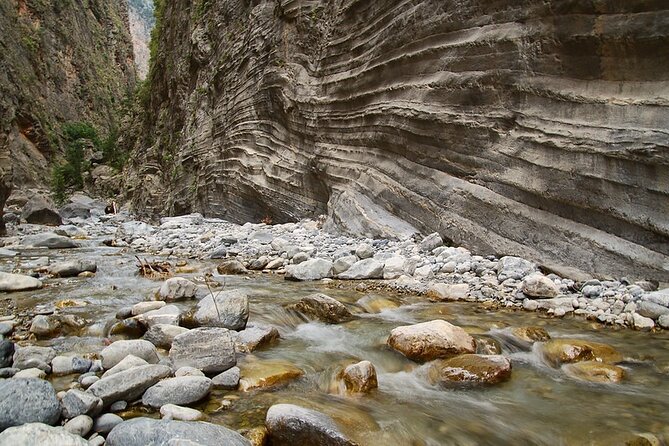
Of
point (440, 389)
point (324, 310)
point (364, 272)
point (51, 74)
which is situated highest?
point (51, 74)

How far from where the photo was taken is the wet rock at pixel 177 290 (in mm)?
4934

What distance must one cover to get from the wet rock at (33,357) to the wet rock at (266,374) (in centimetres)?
119

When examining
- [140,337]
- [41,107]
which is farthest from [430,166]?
[41,107]

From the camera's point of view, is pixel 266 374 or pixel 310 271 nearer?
pixel 266 374

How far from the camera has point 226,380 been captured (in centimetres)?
285

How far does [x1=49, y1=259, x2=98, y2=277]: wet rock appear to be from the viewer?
6.37m

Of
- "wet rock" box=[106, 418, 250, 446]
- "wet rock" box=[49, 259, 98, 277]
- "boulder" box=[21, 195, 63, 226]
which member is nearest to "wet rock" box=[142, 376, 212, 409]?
"wet rock" box=[106, 418, 250, 446]

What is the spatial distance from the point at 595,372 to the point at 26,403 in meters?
3.26

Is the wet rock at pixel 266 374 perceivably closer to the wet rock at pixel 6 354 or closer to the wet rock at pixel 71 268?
the wet rock at pixel 6 354

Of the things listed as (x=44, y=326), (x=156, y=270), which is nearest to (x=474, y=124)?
(x=156, y=270)

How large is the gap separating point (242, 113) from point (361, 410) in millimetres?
13243

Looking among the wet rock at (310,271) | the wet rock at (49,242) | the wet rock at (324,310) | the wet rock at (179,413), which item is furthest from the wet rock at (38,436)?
the wet rock at (49,242)

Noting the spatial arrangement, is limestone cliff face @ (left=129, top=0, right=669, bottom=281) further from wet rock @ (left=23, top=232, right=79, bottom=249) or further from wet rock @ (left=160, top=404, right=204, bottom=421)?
wet rock @ (left=23, top=232, right=79, bottom=249)

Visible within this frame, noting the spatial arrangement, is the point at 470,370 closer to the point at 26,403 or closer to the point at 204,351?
the point at 204,351
